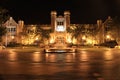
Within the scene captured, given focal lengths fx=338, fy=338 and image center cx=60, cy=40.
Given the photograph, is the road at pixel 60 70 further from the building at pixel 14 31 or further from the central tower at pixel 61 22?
the central tower at pixel 61 22

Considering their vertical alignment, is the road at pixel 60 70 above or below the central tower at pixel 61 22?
below

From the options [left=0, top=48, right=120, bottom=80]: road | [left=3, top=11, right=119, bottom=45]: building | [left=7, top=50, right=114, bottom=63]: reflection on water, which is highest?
[left=3, top=11, right=119, bottom=45]: building

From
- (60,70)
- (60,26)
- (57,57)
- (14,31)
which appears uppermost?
(60,26)

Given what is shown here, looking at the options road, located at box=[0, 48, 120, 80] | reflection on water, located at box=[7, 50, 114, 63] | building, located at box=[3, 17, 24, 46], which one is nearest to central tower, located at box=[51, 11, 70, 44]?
building, located at box=[3, 17, 24, 46]

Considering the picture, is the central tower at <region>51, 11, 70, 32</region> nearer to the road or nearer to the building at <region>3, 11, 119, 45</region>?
the building at <region>3, 11, 119, 45</region>

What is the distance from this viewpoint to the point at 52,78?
15.1 m

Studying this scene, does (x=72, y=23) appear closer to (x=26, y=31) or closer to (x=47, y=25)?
(x=47, y=25)

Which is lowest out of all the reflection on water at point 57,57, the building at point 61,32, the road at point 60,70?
the road at point 60,70

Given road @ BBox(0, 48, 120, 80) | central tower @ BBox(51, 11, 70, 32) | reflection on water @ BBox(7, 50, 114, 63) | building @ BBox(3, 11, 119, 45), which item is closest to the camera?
road @ BBox(0, 48, 120, 80)

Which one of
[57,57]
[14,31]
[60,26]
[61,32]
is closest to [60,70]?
[57,57]

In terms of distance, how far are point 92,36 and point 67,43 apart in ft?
22.1

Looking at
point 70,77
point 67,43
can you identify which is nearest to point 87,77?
point 70,77

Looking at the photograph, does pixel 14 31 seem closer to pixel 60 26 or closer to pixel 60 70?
pixel 60 26

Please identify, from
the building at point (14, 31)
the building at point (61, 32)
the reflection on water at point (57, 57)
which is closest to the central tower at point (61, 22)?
the building at point (61, 32)
